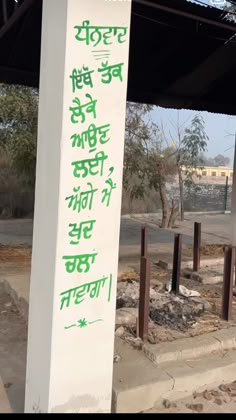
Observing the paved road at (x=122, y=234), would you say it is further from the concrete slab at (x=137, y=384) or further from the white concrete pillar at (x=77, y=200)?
the white concrete pillar at (x=77, y=200)

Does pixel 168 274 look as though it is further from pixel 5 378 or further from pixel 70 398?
pixel 70 398

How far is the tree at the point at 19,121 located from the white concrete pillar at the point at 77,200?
974cm

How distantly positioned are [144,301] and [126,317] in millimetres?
504

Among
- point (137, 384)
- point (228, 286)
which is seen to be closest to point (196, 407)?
point (137, 384)

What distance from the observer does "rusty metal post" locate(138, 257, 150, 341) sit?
429cm

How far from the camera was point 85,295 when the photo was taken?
2.91 m

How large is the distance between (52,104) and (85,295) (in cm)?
119

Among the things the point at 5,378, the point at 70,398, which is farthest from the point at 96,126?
the point at 5,378

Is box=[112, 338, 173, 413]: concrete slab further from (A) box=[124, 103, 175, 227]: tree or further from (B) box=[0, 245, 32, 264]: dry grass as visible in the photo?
(A) box=[124, 103, 175, 227]: tree

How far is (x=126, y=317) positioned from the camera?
470 cm

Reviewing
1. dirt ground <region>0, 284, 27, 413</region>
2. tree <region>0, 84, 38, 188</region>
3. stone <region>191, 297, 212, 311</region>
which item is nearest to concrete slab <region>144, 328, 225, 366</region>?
stone <region>191, 297, 212, 311</region>

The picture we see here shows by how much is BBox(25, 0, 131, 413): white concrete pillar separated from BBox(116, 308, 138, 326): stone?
5.31ft

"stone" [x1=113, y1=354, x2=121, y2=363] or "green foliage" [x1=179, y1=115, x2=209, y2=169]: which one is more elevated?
"green foliage" [x1=179, y1=115, x2=209, y2=169]

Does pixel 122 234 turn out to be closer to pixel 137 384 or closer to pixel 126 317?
pixel 126 317
